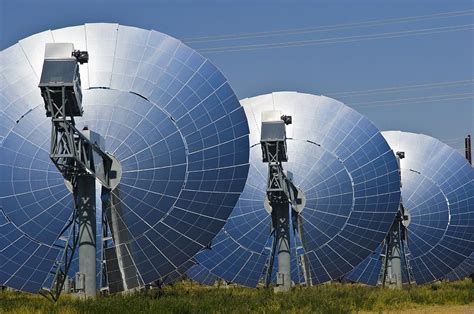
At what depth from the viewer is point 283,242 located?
48625mm

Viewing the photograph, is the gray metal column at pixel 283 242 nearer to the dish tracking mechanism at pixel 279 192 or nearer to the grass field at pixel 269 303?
the dish tracking mechanism at pixel 279 192

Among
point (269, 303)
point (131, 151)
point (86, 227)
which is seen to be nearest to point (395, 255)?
point (269, 303)

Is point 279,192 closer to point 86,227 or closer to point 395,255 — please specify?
point 86,227

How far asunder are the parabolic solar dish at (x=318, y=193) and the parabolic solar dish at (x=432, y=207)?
11.8m

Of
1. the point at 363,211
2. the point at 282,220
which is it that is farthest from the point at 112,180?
the point at 363,211

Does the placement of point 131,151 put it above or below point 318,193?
above

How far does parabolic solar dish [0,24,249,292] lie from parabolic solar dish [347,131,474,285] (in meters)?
28.2

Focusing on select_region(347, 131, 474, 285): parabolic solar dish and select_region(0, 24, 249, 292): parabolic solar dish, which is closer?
select_region(0, 24, 249, 292): parabolic solar dish

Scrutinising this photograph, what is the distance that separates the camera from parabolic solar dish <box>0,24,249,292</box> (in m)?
36.5

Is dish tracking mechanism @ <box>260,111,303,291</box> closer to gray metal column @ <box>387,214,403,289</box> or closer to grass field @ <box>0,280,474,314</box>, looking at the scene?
grass field @ <box>0,280,474,314</box>

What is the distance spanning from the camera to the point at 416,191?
63.9m

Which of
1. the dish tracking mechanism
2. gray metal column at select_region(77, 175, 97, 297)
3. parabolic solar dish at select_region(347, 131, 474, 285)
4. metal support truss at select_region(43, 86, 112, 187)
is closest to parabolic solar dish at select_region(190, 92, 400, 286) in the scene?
the dish tracking mechanism

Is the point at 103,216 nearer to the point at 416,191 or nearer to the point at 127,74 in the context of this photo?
the point at 127,74

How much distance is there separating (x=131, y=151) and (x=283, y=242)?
14037 millimetres
